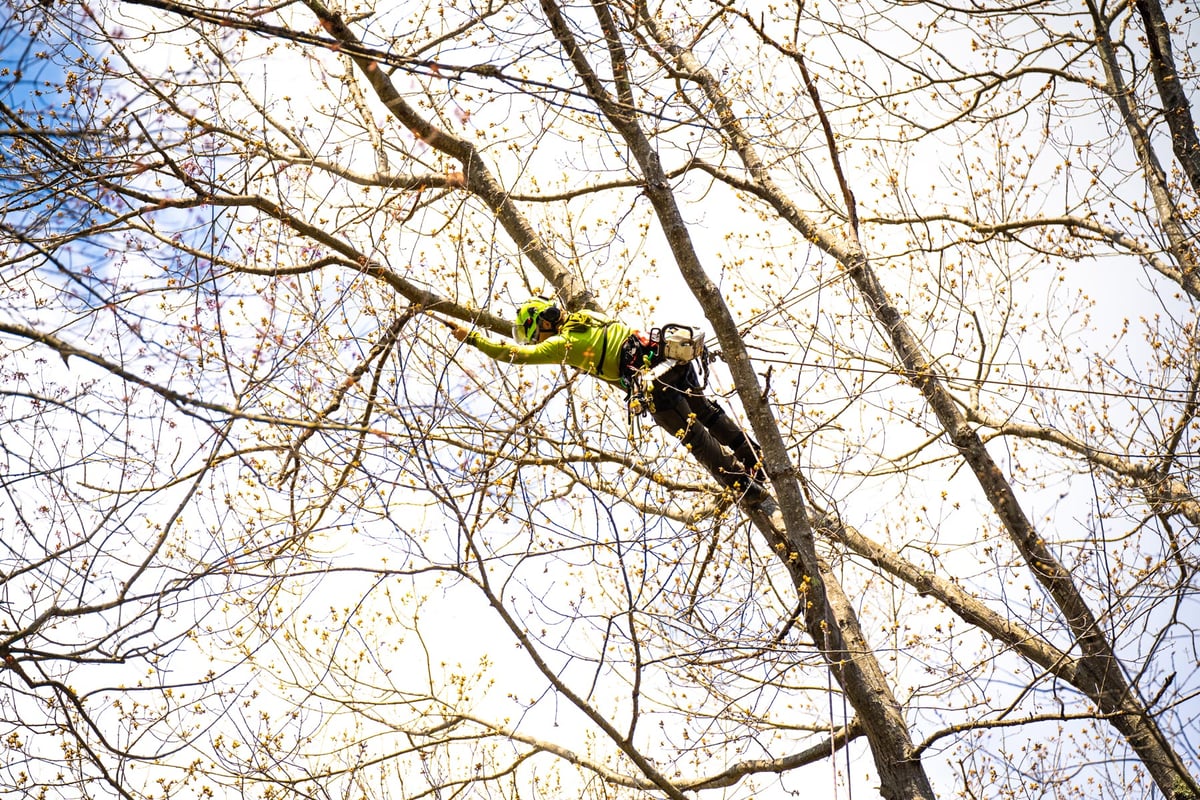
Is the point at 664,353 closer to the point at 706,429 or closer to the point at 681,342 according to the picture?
the point at 681,342

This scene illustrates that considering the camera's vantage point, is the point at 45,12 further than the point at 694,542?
No

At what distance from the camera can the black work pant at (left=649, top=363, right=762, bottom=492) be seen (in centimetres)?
668

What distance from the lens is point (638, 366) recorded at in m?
6.80

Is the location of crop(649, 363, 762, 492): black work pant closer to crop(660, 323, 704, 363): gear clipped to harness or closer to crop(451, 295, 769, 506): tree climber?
crop(451, 295, 769, 506): tree climber

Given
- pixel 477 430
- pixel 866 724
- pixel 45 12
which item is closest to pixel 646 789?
pixel 866 724

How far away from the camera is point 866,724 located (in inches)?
253

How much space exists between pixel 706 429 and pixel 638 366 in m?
0.64

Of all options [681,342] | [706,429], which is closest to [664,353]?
[681,342]

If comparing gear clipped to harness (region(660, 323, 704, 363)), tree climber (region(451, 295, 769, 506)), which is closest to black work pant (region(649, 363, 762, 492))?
tree climber (region(451, 295, 769, 506))

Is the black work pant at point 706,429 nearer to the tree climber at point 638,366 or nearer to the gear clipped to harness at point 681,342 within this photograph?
the tree climber at point 638,366

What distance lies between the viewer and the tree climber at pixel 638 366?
21.5 feet

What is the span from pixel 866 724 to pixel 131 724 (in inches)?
169

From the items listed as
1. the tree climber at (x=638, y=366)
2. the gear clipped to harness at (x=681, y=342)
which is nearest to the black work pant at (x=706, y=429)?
the tree climber at (x=638, y=366)

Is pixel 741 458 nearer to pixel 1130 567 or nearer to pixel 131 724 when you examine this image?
pixel 1130 567
